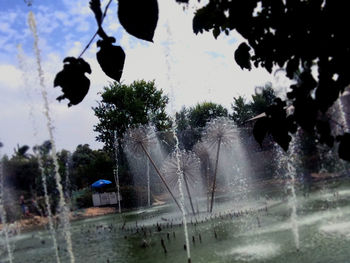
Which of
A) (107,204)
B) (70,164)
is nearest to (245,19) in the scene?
(107,204)

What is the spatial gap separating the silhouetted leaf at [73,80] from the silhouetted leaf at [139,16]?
0.23m

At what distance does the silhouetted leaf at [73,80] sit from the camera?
97cm

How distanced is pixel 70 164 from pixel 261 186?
21603 millimetres

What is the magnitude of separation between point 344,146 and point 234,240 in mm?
9824

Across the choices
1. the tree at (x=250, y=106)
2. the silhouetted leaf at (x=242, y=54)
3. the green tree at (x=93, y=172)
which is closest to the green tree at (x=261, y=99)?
the tree at (x=250, y=106)

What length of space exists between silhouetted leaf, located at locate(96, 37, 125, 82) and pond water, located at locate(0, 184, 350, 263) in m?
7.69

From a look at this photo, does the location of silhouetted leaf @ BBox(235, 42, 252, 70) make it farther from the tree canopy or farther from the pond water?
the pond water

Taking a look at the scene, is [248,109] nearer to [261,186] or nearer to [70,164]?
[261,186]

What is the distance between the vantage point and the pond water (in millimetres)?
8508

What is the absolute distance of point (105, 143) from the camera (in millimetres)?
35562

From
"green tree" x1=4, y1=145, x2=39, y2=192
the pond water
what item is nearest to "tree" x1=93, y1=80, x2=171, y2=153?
"green tree" x1=4, y1=145, x2=39, y2=192

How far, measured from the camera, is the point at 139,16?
0.80 meters

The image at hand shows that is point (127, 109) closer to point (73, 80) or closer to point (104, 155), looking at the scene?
point (104, 155)

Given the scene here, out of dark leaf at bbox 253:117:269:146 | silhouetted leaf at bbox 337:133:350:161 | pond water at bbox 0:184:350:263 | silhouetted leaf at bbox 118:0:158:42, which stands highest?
silhouetted leaf at bbox 118:0:158:42
